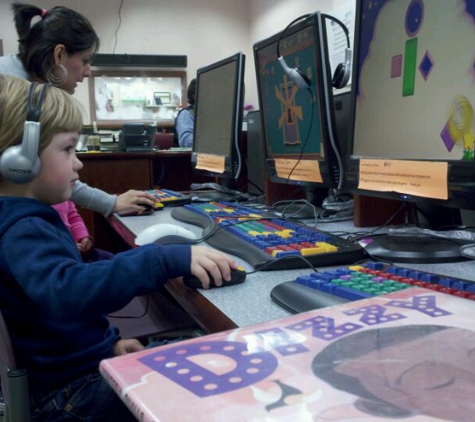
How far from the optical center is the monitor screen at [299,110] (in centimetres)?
121

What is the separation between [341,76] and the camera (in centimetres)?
126

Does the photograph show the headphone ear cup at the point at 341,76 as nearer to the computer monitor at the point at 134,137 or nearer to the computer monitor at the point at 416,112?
the computer monitor at the point at 416,112

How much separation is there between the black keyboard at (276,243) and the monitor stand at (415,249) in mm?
44

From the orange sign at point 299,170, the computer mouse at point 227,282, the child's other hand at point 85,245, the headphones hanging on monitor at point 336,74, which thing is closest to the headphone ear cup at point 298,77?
the headphones hanging on monitor at point 336,74

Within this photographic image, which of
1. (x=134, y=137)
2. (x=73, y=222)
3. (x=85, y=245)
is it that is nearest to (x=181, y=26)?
(x=134, y=137)

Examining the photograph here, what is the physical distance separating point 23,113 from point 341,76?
0.75 meters

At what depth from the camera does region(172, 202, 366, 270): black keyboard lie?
78 cm

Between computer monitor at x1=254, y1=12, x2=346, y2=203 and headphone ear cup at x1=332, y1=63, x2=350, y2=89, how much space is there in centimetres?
7

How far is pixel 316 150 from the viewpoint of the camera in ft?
4.15

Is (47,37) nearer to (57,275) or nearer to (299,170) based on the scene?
(299,170)

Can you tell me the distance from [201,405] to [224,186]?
159cm

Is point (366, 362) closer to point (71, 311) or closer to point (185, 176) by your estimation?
point (71, 311)

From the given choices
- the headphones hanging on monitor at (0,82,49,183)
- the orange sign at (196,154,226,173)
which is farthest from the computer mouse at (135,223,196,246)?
the orange sign at (196,154,226,173)

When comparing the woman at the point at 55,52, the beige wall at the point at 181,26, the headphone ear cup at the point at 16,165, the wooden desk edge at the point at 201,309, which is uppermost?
the beige wall at the point at 181,26
